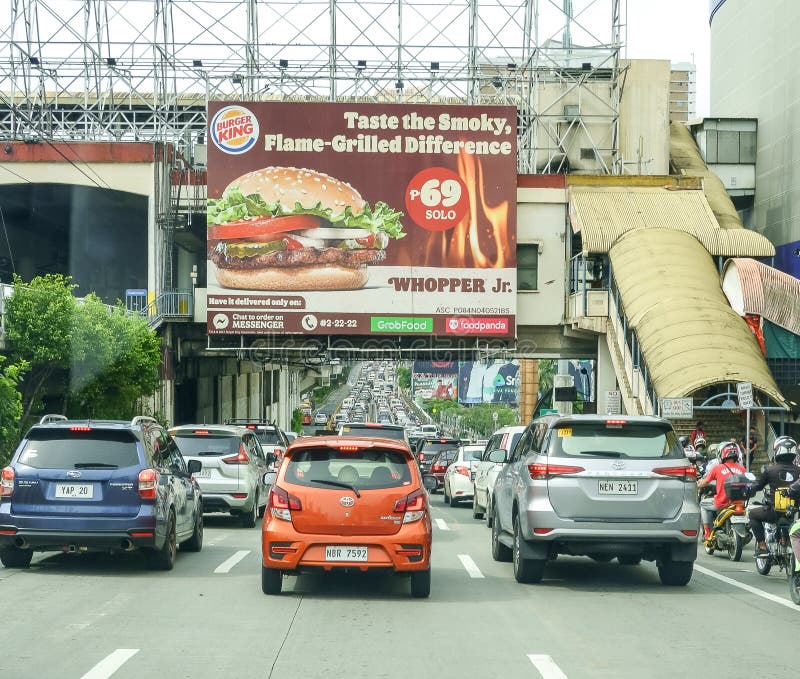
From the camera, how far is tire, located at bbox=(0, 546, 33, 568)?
1371 centimetres

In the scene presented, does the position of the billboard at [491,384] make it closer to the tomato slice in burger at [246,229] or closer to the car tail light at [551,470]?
the tomato slice in burger at [246,229]

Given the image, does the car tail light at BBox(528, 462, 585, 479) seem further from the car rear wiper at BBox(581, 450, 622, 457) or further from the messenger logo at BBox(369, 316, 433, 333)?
the messenger logo at BBox(369, 316, 433, 333)

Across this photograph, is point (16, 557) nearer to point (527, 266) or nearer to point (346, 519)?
point (346, 519)

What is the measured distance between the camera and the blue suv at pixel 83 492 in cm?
1309

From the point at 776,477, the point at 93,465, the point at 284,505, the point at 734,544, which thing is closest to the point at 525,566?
the point at 284,505

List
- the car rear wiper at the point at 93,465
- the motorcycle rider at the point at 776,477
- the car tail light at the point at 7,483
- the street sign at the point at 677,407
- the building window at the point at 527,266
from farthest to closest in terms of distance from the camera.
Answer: the building window at the point at 527,266 < the street sign at the point at 677,407 < the motorcycle rider at the point at 776,477 < the car rear wiper at the point at 93,465 < the car tail light at the point at 7,483

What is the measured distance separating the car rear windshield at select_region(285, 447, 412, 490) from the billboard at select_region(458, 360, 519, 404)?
7069 cm

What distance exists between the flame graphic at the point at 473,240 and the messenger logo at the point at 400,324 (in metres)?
1.93

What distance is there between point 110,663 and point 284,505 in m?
3.28

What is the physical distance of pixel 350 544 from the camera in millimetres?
11398

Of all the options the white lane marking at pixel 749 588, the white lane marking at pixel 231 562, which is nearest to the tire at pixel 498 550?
the white lane marking at pixel 749 588

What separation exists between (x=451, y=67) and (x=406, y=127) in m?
4.84

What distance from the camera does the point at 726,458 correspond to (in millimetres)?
16844

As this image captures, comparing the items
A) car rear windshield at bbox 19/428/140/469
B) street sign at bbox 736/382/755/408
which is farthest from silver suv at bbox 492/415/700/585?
street sign at bbox 736/382/755/408
